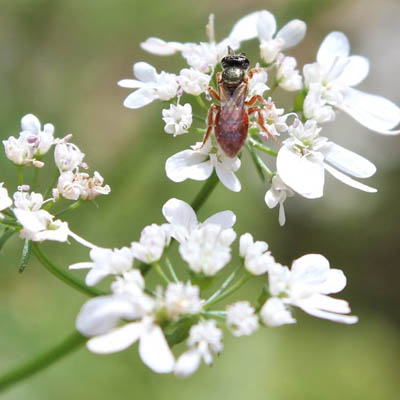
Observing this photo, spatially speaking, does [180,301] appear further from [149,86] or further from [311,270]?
[149,86]

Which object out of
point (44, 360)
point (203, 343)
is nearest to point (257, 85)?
point (203, 343)

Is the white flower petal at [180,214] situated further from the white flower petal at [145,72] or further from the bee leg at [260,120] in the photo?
the white flower petal at [145,72]

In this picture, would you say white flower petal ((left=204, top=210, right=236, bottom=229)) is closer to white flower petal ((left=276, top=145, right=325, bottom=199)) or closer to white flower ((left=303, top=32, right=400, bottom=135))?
white flower petal ((left=276, top=145, right=325, bottom=199))

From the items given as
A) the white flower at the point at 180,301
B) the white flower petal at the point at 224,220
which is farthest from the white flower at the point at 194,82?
the white flower at the point at 180,301

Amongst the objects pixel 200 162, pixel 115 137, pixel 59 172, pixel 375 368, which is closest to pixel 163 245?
pixel 200 162

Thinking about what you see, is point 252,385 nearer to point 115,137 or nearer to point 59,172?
point 115,137

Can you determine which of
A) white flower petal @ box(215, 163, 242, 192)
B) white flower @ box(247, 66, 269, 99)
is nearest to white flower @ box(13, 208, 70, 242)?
white flower petal @ box(215, 163, 242, 192)
